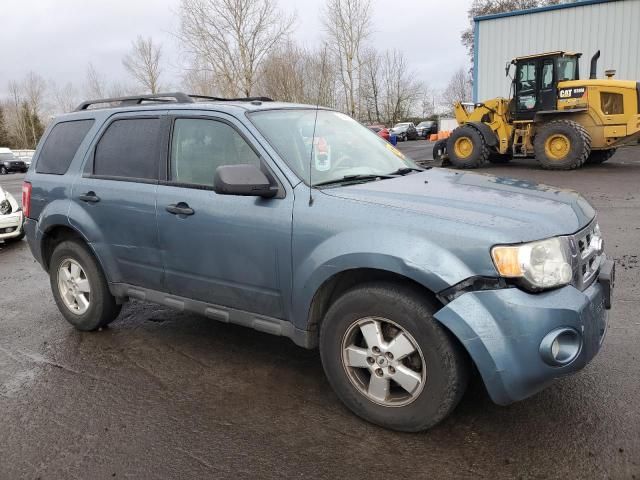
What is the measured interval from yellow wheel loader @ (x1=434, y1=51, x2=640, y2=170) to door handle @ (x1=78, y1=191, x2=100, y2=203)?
1288 cm

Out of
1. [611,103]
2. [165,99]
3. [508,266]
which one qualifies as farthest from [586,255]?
[611,103]

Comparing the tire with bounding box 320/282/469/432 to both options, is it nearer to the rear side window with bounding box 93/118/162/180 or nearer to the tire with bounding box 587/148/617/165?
the rear side window with bounding box 93/118/162/180

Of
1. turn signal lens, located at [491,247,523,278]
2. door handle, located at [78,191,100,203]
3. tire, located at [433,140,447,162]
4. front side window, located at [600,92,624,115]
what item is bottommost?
tire, located at [433,140,447,162]

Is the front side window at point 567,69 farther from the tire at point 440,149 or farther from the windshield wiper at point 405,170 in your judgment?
the windshield wiper at point 405,170

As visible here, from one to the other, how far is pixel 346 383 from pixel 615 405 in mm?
1525

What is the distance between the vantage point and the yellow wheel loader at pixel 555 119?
46.4ft

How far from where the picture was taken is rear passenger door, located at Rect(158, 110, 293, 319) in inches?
129

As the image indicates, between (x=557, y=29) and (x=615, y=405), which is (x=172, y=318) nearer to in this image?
(x=615, y=405)

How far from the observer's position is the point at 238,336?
14.6 ft

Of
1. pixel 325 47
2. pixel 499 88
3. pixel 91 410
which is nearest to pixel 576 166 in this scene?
pixel 499 88

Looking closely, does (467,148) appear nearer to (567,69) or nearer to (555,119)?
(555,119)

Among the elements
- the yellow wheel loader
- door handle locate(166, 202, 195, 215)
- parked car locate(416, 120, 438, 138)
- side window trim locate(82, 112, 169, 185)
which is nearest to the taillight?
side window trim locate(82, 112, 169, 185)

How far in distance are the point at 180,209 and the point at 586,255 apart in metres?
2.46

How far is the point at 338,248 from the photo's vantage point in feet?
9.68
